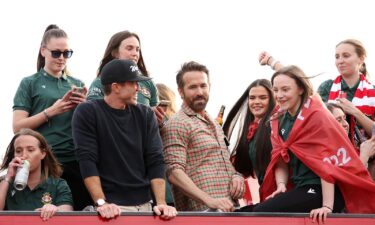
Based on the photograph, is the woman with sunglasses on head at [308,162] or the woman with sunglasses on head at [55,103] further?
the woman with sunglasses on head at [55,103]

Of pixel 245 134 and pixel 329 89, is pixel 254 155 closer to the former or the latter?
pixel 245 134

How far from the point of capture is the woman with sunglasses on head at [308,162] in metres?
5.96

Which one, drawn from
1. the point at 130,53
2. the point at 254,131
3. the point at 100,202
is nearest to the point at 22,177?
the point at 100,202

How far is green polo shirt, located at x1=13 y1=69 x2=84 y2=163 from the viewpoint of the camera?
251 inches

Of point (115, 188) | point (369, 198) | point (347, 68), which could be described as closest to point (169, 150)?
point (115, 188)

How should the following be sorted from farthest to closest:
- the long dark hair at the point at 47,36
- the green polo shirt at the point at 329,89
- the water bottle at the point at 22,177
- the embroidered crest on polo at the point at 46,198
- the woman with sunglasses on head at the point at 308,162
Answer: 1. the green polo shirt at the point at 329,89
2. the long dark hair at the point at 47,36
3. the woman with sunglasses on head at the point at 308,162
4. the embroidered crest on polo at the point at 46,198
5. the water bottle at the point at 22,177

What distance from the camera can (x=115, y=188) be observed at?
5.73 m

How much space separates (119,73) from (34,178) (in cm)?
99

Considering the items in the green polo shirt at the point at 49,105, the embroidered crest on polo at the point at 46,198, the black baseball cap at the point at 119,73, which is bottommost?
the embroidered crest on polo at the point at 46,198

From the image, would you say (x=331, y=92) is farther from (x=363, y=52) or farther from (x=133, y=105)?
(x=133, y=105)

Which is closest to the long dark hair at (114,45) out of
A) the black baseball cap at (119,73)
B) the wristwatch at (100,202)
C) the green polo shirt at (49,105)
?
the green polo shirt at (49,105)

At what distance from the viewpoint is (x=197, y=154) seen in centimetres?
645

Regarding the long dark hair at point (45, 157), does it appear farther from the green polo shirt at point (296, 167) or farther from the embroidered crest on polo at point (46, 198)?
the green polo shirt at point (296, 167)

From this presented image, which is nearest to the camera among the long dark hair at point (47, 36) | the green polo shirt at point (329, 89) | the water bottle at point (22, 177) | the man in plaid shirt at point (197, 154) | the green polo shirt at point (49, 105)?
the water bottle at point (22, 177)
